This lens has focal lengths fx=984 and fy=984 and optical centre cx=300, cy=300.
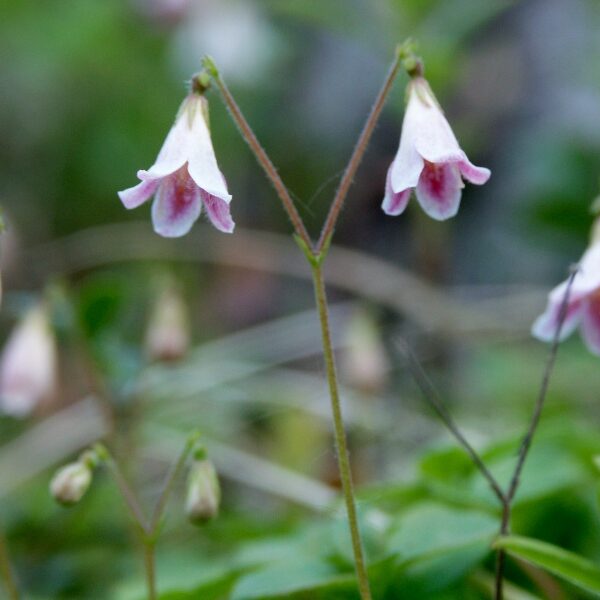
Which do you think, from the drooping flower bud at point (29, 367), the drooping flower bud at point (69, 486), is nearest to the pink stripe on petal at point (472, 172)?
the drooping flower bud at point (69, 486)

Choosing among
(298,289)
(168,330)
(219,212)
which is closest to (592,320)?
(219,212)

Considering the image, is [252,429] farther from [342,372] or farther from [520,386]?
[520,386]

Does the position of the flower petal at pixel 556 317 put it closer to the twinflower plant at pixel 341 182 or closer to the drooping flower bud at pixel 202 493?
the twinflower plant at pixel 341 182

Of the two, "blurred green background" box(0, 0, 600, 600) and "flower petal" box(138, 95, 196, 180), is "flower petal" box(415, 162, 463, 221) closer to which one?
"blurred green background" box(0, 0, 600, 600)

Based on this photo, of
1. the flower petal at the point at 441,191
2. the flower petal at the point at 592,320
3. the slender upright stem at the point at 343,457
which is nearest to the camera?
the slender upright stem at the point at 343,457

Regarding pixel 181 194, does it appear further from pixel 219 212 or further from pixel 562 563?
pixel 562 563

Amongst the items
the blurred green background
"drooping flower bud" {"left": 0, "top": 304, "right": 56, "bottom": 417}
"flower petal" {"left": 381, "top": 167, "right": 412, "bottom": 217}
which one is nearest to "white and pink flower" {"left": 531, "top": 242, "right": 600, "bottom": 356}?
the blurred green background
